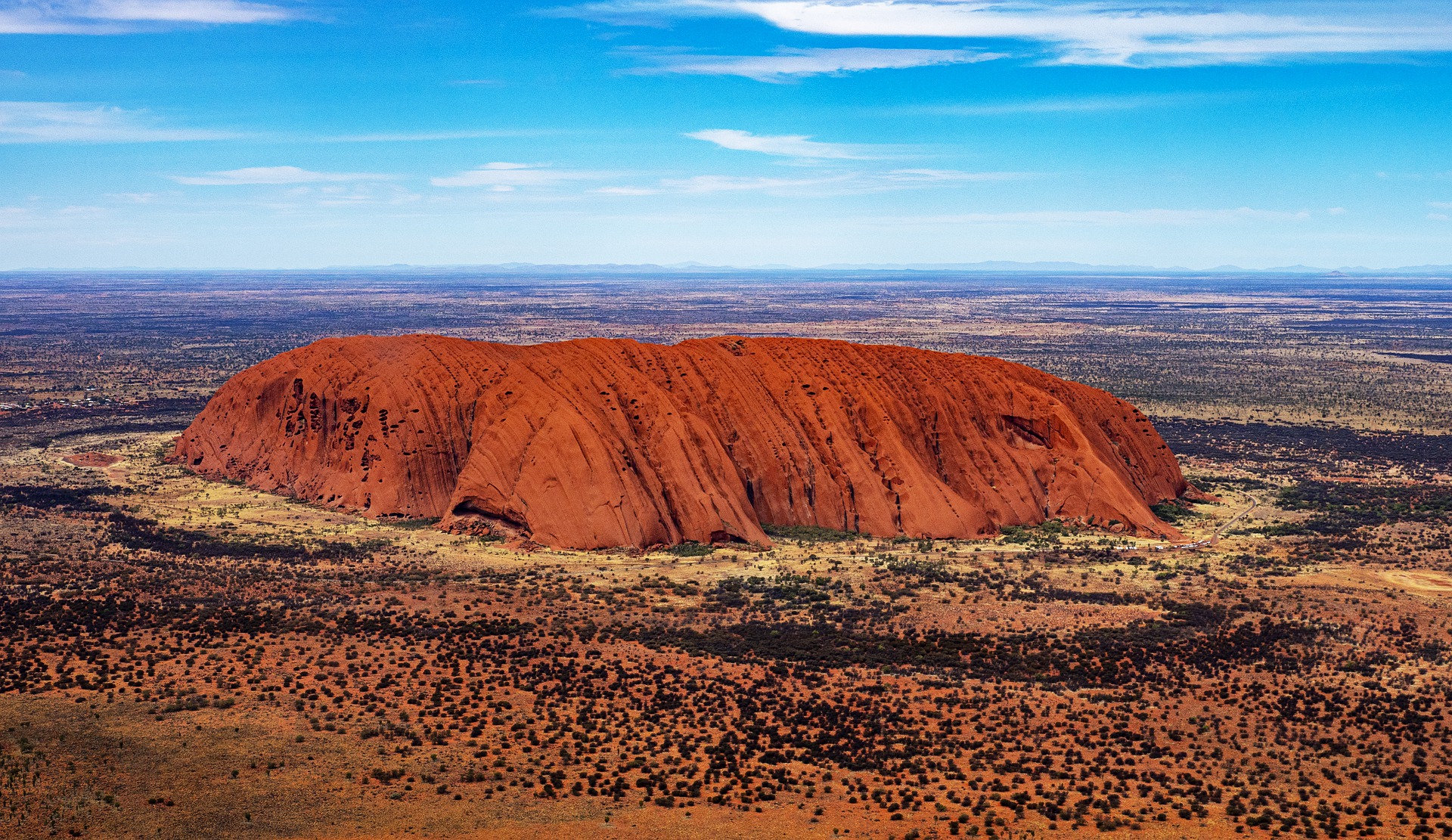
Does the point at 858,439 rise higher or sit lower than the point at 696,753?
higher

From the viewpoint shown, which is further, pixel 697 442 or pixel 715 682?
pixel 697 442

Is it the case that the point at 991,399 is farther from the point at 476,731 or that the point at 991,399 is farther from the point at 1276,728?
the point at 476,731

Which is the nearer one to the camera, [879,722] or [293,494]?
[879,722]

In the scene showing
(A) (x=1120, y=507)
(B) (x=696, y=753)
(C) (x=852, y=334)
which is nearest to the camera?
(B) (x=696, y=753)

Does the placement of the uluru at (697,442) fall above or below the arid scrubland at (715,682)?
above

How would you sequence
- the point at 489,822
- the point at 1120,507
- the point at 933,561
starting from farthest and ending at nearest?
the point at 1120,507, the point at 933,561, the point at 489,822

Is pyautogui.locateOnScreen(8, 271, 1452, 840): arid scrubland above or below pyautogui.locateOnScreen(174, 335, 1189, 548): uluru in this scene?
below

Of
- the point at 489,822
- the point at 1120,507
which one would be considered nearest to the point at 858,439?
the point at 1120,507

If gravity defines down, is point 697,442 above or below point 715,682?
above
